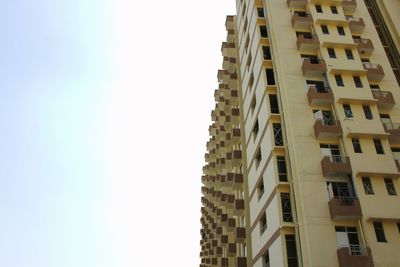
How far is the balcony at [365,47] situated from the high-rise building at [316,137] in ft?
0.32

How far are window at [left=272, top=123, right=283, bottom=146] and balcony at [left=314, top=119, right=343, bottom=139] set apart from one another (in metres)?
2.76

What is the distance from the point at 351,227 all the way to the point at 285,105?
1032 cm

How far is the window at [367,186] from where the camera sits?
26812 millimetres

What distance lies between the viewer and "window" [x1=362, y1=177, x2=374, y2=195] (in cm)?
2681

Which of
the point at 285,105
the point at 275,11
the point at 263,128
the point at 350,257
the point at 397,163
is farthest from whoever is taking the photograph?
the point at 275,11

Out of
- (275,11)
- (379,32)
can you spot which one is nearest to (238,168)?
(275,11)

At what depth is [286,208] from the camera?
27.2m

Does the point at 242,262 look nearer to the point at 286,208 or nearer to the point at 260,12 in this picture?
the point at 286,208

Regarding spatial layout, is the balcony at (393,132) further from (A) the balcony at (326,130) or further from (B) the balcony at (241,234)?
(B) the balcony at (241,234)

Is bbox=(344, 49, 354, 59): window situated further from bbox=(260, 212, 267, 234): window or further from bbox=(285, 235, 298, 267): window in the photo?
bbox=(285, 235, 298, 267): window

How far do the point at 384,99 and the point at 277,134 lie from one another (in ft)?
31.0

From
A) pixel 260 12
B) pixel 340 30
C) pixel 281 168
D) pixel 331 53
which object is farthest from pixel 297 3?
pixel 281 168

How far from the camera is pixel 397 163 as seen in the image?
1122 inches

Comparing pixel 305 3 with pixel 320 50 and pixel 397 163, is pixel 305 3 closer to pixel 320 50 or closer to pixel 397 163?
pixel 320 50
